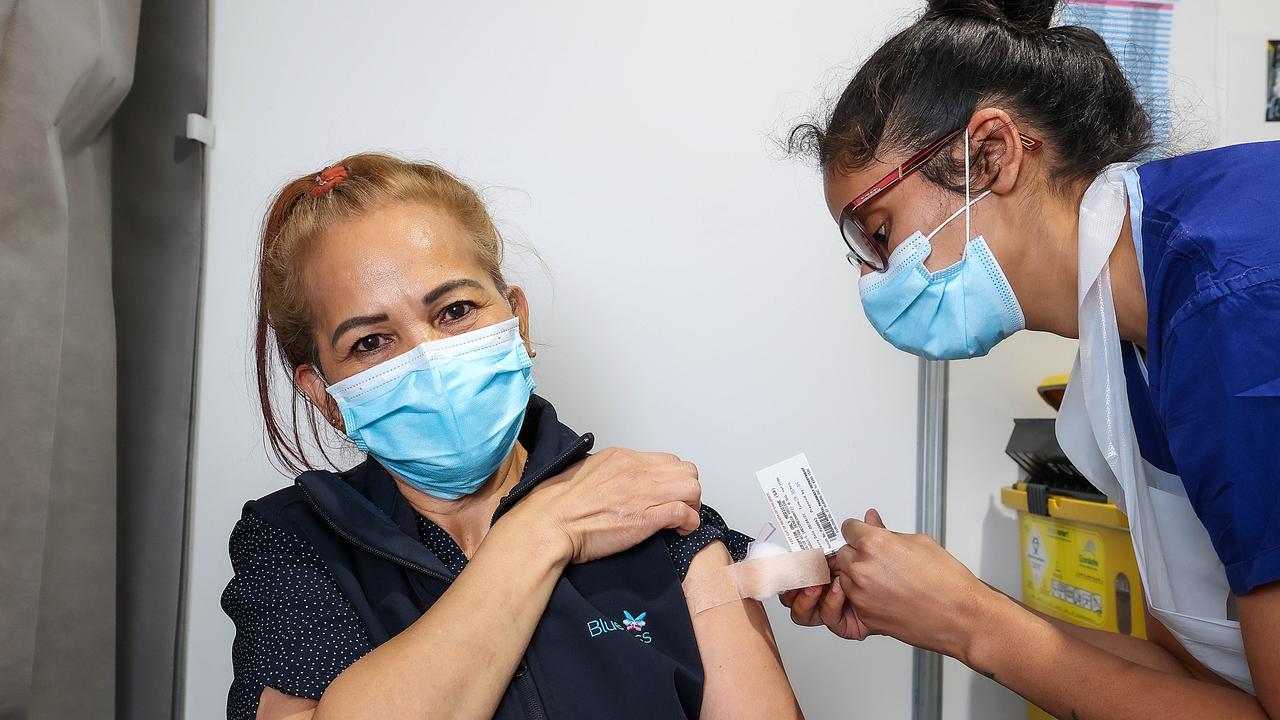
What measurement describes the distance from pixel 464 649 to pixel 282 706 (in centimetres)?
23

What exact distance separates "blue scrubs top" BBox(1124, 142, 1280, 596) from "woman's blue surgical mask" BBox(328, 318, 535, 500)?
807 mm

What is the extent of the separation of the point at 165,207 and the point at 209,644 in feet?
2.90

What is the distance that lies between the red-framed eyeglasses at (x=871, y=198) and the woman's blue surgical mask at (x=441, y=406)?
525mm

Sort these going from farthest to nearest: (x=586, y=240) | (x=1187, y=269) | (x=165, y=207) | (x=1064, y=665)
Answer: (x=586, y=240)
(x=165, y=207)
(x=1064, y=665)
(x=1187, y=269)

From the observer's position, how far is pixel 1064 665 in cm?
117

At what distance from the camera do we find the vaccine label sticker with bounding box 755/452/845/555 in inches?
50.1

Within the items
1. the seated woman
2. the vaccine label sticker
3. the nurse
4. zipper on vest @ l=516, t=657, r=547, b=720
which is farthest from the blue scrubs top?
zipper on vest @ l=516, t=657, r=547, b=720

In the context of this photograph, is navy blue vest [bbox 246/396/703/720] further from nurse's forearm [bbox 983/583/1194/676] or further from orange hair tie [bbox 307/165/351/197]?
nurse's forearm [bbox 983/583/1194/676]

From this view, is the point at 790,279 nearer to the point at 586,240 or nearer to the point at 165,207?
the point at 586,240

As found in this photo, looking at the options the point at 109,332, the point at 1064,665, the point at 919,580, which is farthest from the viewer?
the point at 109,332

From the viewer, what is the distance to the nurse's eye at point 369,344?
1.27m

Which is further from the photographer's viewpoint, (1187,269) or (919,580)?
(919,580)

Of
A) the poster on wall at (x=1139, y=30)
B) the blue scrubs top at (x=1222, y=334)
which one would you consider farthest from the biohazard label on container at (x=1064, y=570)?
the poster on wall at (x=1139, y=30)

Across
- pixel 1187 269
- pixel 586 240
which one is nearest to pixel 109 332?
pixel 586 240
